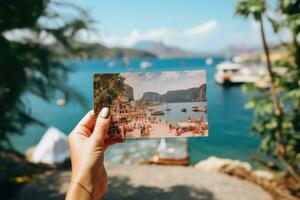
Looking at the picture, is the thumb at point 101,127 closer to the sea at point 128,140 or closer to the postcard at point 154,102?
the postcard at point 154,102

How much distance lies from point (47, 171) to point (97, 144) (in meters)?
7.80

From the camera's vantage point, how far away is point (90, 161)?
1.34 metres

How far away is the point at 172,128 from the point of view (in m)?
1.39

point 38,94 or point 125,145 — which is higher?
point 38,94

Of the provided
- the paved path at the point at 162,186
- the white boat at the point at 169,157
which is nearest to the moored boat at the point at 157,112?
the paved path at the point at 162,186

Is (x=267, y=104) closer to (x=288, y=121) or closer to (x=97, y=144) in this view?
(x=288, y=121)

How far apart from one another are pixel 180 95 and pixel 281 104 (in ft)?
15.3

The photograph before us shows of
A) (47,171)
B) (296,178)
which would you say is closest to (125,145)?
(47,171)

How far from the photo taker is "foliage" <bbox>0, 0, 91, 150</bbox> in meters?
5.97

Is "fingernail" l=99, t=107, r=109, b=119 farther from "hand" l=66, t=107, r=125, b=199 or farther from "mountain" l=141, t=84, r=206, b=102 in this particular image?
"mountain" l=141, t=84, r=206, b=102

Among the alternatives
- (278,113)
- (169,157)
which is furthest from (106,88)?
(169,157)

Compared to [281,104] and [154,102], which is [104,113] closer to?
[154,102]

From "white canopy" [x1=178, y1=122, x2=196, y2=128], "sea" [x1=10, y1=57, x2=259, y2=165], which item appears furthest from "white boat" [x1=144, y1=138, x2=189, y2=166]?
"white canopy" [x1=178, y1=122, x2=196, y2=128]

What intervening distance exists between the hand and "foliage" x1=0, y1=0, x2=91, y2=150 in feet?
15.7
